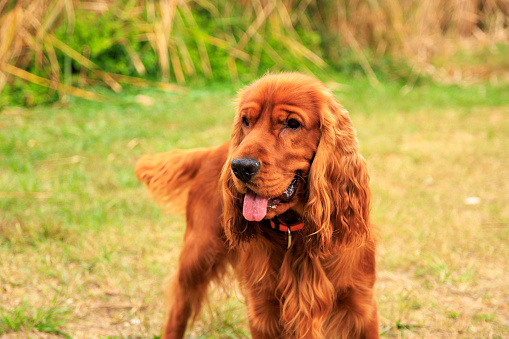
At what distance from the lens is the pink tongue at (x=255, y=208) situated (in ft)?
6.96

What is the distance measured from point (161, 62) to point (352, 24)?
130 inches

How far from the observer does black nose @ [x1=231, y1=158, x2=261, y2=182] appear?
6.72ft

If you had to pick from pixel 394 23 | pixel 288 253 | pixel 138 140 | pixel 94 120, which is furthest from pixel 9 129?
pixel 394 23

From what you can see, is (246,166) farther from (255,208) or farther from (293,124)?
(293,124)

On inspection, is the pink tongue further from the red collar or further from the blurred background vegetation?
the blurred background vegetation

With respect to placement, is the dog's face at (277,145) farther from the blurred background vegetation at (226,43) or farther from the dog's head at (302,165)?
the blurred background vegetation at (226,43)

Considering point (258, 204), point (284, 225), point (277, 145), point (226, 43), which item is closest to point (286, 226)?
point (284, 225)

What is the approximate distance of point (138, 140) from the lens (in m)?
5.75

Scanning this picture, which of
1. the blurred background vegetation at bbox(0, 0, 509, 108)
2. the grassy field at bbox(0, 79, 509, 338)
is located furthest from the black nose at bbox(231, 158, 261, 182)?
the blurred background vegetation at bbox(0, 0, 509, 108)

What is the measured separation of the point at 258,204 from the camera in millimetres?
2131

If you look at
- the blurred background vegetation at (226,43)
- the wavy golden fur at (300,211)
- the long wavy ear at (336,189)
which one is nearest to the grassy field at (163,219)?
the blurred background vegetation at (226,43)

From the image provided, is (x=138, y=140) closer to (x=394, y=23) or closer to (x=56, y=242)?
(x=56, y=242)

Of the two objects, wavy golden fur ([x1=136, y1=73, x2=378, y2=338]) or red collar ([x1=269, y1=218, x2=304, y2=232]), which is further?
red collar ([x1=269, y1=218, x2=304, y2=232])

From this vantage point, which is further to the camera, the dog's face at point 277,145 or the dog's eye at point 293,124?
the dog's eye at point 293,124
